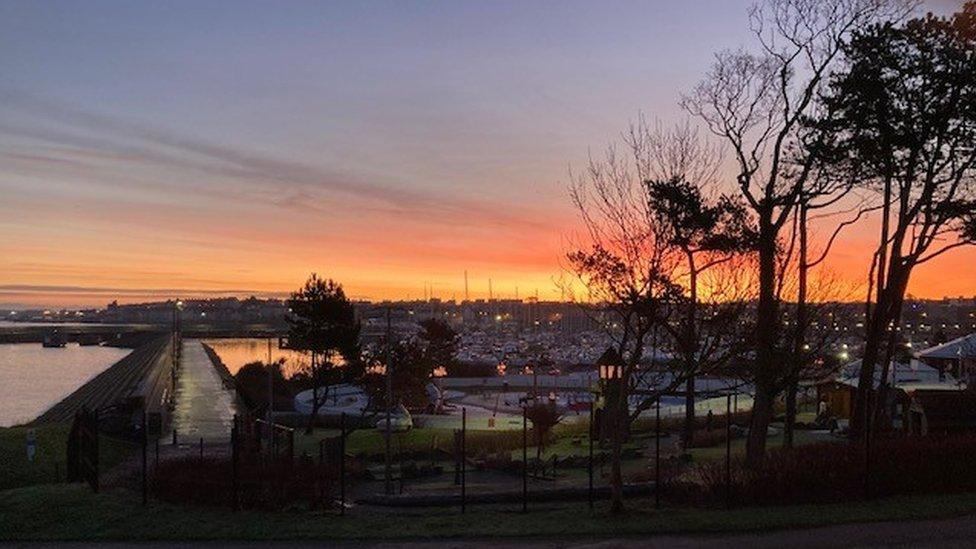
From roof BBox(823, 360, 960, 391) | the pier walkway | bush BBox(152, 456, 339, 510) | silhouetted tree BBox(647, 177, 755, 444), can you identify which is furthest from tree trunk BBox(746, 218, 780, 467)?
roof BBox(823, 360, 960, 391)

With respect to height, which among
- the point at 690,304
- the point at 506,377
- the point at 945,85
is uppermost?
the point at 945,85

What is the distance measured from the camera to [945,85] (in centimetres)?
2025

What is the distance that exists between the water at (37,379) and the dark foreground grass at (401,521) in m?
48.6

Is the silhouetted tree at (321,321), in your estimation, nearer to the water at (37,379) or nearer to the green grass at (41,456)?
the green grass at (41,456)

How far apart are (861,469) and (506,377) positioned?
76.7 meters

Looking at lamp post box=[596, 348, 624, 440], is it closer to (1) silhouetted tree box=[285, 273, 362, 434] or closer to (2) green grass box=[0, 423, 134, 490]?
(2) green grass box=[0, 423, 134, 490]

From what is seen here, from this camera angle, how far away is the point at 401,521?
15805 mm

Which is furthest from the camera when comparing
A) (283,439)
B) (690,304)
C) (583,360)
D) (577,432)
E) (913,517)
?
(583,360)

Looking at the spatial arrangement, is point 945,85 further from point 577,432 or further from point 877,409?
point 577,432

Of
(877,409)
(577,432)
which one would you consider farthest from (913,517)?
(577,432)

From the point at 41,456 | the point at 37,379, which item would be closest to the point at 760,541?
the point at 41,456

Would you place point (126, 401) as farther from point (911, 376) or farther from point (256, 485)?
point (911, 376)

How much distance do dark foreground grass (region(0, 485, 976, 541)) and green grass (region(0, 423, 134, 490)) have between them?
930 centimetres

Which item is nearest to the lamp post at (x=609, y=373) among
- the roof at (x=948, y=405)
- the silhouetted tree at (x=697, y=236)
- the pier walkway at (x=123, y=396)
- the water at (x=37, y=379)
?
the silhouetted tree at (x=697, y=236)
